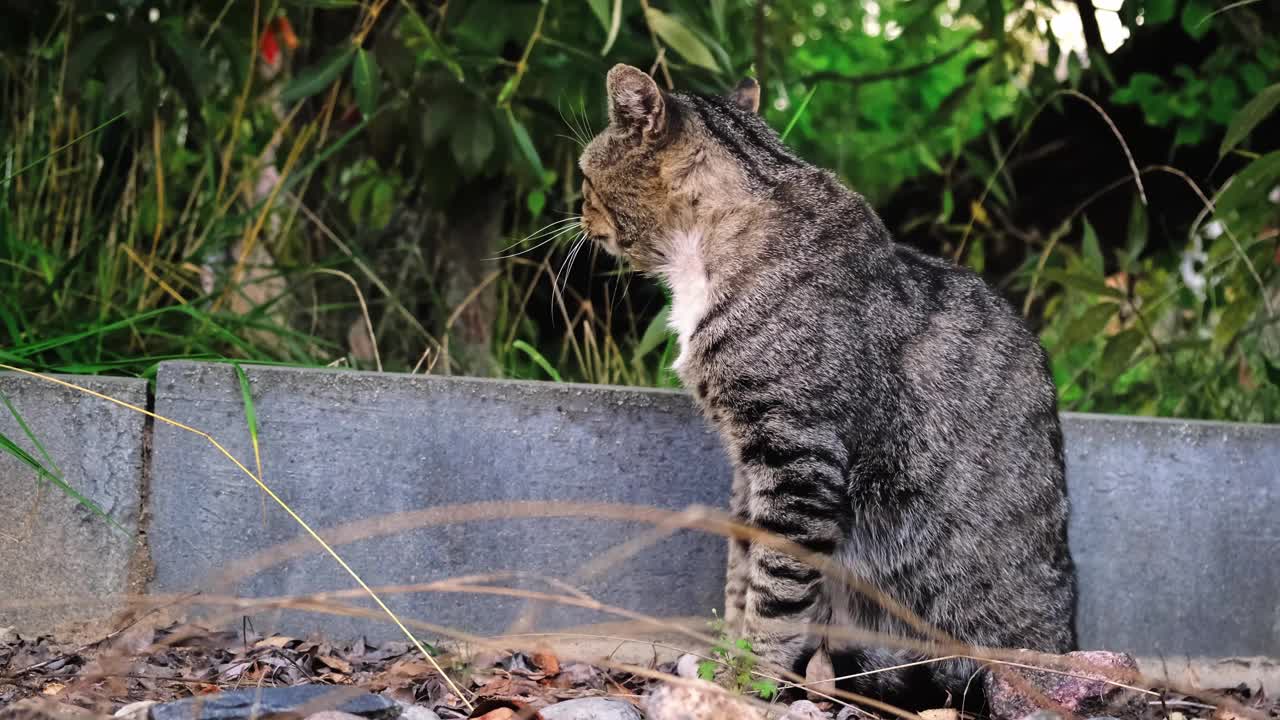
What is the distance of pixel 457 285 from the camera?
4.45 metres

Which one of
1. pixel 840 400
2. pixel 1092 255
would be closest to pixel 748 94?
pixel 840 400

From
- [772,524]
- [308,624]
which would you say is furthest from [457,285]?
[772,524]

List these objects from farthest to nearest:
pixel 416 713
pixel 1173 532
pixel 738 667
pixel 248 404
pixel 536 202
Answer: pixel 536 202
pixel 1173 532
pixel 248 404
pixel 738 667
pixel 416 713

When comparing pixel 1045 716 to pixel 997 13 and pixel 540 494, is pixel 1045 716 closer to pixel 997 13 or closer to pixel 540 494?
pixel 540 494

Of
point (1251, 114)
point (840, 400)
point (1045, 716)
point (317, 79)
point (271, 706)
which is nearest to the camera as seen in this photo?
point (271, 706)

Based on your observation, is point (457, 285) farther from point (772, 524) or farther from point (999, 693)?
point (999, 693)

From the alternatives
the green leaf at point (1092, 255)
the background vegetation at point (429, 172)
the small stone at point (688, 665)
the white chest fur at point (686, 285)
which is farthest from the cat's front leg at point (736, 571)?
the green leaf at point (1092, 255)

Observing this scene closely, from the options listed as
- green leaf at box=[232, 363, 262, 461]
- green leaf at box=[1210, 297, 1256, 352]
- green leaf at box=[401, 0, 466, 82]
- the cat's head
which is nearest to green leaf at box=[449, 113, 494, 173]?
green leaf at box=[401, 0, 466, 82]

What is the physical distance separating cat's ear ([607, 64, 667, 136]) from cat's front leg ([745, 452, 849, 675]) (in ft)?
2.73

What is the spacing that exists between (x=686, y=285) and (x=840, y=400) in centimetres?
49

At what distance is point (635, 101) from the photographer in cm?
275

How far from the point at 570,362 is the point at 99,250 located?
1740 millimetres

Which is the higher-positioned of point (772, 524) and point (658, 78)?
point (658, 78)

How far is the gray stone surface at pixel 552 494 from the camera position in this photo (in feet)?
8.92
